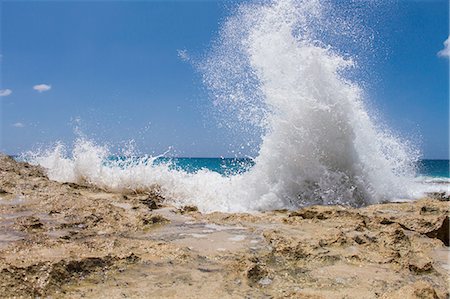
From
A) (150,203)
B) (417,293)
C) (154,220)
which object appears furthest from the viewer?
(150,203)

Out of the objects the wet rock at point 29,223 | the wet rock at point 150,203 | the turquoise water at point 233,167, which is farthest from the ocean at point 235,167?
the wet rock at point 29,223

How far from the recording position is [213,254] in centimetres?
348

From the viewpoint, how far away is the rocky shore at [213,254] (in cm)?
281

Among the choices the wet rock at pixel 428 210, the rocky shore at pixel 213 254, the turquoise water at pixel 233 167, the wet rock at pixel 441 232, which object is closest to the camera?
the rocky shore at pixel 213 254

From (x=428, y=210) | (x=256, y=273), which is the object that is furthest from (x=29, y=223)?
(x=428, y=210)

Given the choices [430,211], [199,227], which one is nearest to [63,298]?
[199,227]

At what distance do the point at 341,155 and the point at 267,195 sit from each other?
1922 mm

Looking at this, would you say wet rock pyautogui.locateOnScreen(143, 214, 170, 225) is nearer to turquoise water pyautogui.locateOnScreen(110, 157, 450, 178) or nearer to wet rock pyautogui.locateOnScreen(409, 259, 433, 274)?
wet rock pyautogui.locateOnScreen(409, 259, 433, 274)

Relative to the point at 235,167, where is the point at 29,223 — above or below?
below

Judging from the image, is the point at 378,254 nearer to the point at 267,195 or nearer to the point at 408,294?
the point at 408,294

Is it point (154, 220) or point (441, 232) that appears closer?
point (441, 232)

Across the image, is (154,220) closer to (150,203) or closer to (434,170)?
(150,203)

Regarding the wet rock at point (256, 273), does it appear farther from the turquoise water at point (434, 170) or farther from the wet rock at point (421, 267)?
the turquoise water at point (434, 170)

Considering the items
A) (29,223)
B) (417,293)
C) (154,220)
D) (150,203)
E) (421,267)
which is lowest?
(417,293)
